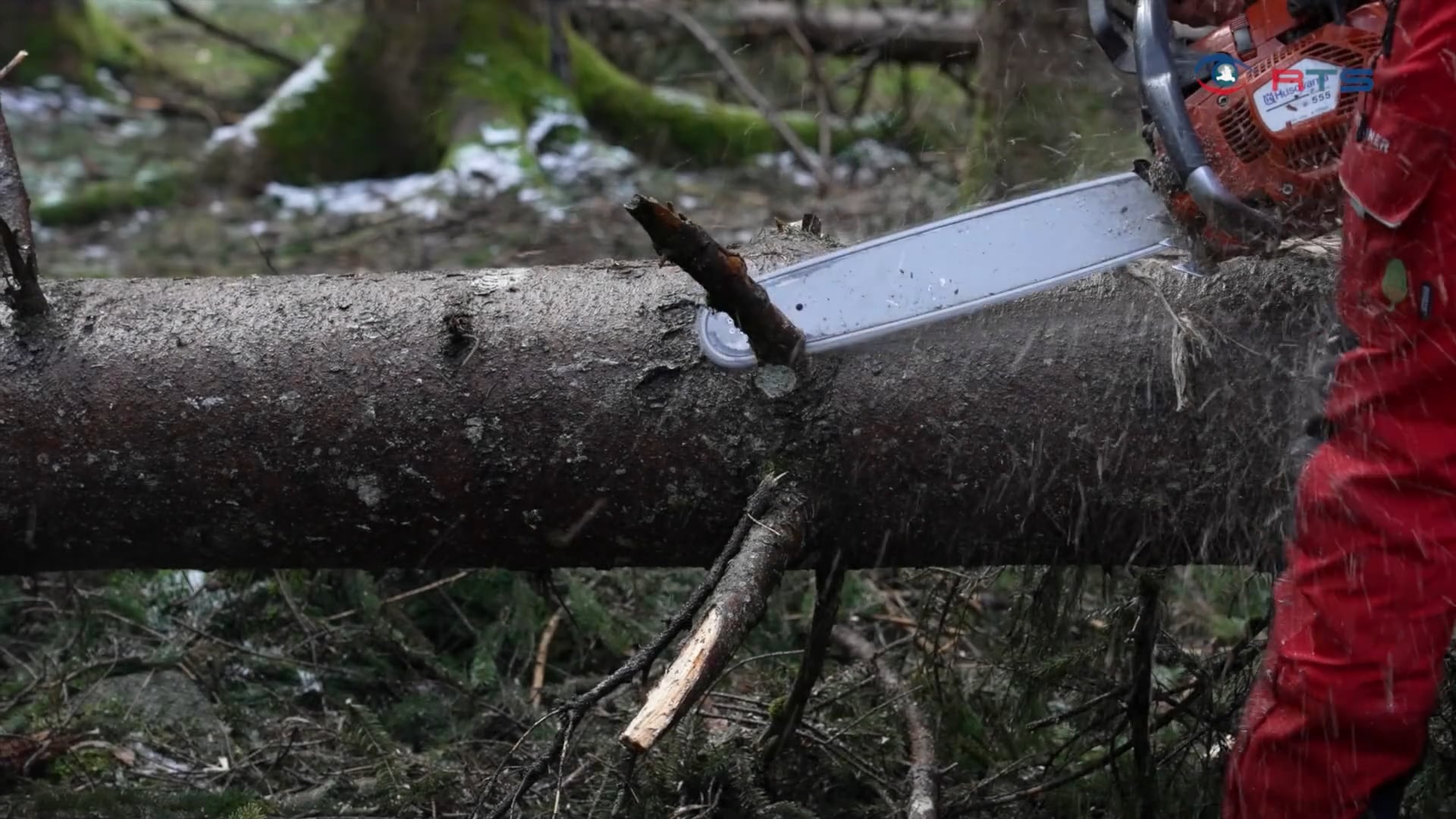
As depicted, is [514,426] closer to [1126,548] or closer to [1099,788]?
[1126,548]

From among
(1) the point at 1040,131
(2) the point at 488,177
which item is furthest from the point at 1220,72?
(2) the point at 488,177

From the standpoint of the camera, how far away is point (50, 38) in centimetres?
851

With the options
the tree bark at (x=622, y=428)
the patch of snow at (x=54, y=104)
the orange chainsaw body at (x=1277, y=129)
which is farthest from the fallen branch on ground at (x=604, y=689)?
the patch of snow at (x=54, y=104)

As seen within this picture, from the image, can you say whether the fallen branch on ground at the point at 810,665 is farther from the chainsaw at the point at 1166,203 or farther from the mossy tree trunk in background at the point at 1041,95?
the mossy tree trunk in background at the point at 1041,95

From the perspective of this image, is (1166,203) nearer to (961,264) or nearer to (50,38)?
(961,264)

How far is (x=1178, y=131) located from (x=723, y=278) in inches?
28.6

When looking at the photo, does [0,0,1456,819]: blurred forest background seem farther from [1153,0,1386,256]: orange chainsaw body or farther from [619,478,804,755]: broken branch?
[1153,0,1386,256]: orange chainsaw body

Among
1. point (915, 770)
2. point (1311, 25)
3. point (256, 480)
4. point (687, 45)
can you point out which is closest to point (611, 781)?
point (915, 770)

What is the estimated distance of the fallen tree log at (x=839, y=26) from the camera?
6.56 m

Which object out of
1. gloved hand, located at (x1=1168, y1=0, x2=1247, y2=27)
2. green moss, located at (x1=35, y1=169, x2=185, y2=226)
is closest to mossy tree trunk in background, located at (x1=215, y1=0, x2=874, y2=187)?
green moss, located at (x1=35, y1=169, x2=185, y2=226)

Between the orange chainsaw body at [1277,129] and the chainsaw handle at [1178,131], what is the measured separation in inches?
1.1

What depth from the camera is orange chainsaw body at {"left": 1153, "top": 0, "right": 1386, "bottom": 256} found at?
1807 millimetres

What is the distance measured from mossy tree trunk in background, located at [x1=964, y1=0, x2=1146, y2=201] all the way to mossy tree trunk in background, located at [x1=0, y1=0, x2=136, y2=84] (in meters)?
6.58

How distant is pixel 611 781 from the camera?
2088 mm
